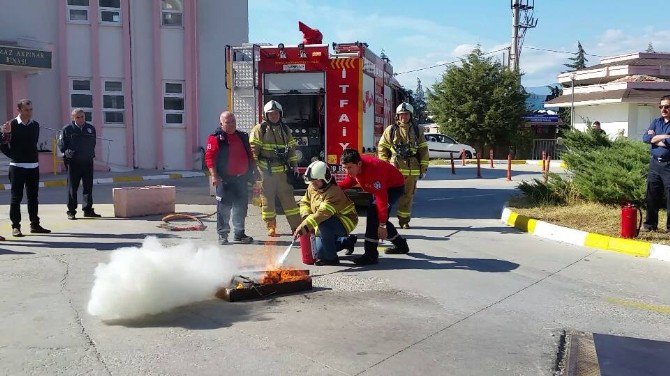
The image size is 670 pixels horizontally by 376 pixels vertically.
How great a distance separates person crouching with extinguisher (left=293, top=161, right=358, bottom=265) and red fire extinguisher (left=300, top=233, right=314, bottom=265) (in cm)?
5

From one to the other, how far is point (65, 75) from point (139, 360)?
18.6 metres

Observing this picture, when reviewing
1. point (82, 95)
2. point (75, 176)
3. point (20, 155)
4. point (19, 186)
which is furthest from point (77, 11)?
point (19, 186)

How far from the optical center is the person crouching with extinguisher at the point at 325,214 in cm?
663

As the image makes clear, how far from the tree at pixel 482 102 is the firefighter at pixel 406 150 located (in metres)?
28.1

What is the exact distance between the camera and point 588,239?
27.3ft

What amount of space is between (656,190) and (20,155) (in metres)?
8.77

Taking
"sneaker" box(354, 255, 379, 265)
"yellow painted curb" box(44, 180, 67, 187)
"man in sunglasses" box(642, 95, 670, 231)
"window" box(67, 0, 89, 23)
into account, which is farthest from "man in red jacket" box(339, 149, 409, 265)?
"window" box(67, 0, 89, 23)

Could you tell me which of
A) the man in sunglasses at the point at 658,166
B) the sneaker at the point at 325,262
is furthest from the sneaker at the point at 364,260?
the man in sunglasses at the point at 658,166

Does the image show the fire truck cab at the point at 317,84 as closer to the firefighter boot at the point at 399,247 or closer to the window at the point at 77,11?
the firefighter boot at the point at 399,247

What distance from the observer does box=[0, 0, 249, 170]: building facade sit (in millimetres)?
20023

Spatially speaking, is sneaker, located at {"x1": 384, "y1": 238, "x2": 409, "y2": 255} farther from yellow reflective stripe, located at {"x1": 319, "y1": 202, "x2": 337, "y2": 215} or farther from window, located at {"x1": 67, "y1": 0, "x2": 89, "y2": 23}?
window, located at {"x1": 67, "y1": 0, "x2": 89, "y2": 23}

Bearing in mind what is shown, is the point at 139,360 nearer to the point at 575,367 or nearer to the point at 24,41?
the point at 575,367

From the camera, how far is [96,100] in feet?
67.5

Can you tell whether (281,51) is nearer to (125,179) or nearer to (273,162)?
(273,162)
